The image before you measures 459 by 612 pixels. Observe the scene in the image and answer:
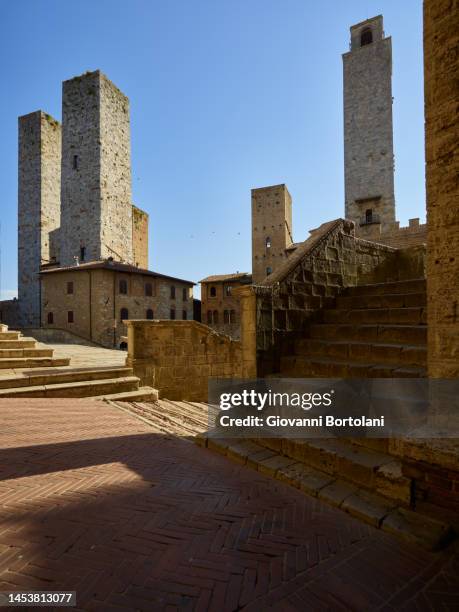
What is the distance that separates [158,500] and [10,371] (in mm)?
6614

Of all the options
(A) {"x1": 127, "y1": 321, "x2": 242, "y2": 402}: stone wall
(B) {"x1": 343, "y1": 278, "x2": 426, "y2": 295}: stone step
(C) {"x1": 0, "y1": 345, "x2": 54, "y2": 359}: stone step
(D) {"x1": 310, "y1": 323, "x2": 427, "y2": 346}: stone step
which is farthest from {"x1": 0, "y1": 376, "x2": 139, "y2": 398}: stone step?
(B) {"x1": 343, "y1": 278, "x2": 426, "y2": 295}: stone step

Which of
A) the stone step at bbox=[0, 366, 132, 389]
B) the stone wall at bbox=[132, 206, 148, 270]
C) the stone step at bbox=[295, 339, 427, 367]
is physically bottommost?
the stone step at bbox=[0, 366, 132, 389]

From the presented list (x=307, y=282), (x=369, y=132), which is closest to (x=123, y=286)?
(x=307, y=282)

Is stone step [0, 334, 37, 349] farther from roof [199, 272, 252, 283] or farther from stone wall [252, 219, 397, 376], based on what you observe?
roof [199, 272, 252, 283]

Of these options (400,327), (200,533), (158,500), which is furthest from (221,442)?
(400,327)

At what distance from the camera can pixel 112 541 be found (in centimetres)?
231

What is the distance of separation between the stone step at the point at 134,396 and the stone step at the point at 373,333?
4.32 m

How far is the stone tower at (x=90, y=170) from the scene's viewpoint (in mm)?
28281

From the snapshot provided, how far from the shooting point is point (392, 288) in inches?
221

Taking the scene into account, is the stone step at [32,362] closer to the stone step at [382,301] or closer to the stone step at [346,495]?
the stone step at [346,495]

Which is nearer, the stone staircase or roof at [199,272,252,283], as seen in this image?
the stone staircase

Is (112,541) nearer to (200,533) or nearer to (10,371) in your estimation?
(200,533)

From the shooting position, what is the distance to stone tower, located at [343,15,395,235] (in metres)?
27.5

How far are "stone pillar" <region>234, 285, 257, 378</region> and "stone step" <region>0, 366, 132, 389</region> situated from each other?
4.48 meters
